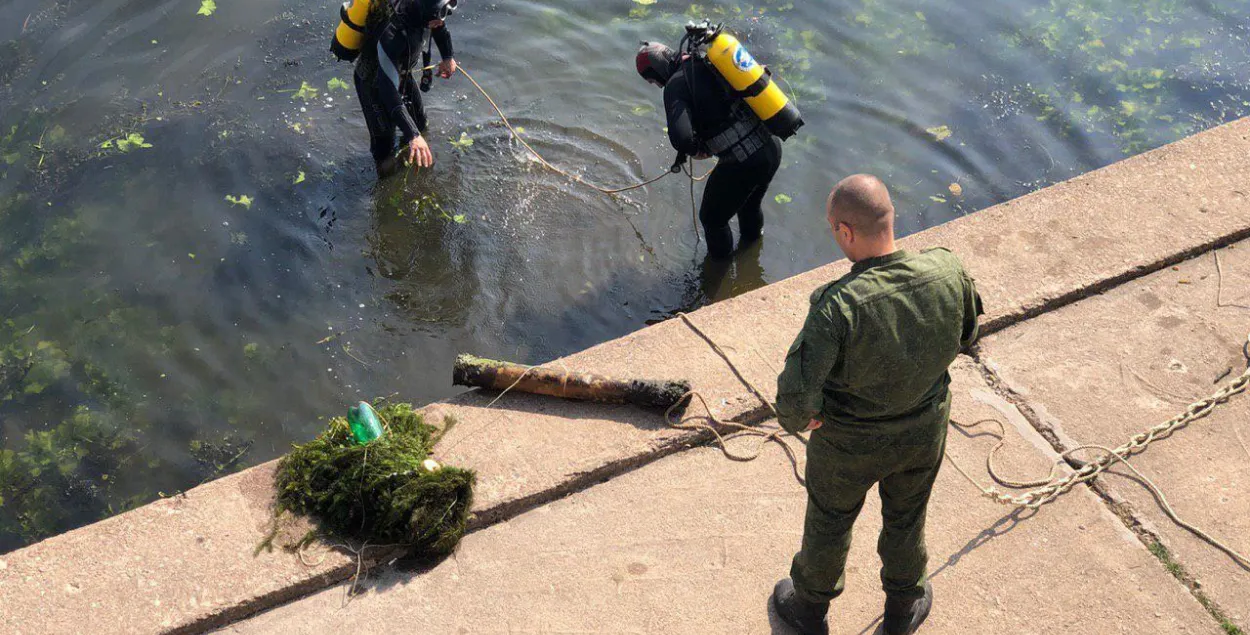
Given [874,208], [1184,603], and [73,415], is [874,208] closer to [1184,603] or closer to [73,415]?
[1184,603]

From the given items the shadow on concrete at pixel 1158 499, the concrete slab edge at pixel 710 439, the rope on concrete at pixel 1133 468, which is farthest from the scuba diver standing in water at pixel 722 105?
the shadow on concrete at pixel 1158 499

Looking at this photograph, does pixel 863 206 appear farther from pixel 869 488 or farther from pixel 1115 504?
pixel 1115 504

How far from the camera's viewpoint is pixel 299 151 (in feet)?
25.1

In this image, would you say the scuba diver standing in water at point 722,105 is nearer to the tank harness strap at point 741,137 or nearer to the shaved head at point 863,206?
the tank harness strap at point 741,137

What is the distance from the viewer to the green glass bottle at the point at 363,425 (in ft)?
13.9

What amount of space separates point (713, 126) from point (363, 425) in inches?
109

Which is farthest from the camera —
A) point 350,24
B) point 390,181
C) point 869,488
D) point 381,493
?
point 390,181

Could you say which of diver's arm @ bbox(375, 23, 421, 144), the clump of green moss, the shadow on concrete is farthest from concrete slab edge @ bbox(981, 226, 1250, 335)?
diver's arm @ bbox(375, 23, 421, 144)

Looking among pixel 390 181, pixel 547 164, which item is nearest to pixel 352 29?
pixel 390 181

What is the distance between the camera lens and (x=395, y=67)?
653 centimetres

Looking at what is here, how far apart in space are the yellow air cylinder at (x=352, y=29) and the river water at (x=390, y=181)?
1.14m

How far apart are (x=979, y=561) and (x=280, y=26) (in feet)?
24.4

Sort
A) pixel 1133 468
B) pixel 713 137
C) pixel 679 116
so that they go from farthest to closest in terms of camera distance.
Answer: pixel 713 137 → pixel 679 116 → pixel 1133 468

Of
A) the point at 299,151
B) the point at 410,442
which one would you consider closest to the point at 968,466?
the point at 410,442
